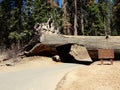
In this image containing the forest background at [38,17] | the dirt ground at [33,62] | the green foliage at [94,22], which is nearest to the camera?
the dirt ground at [33,62]

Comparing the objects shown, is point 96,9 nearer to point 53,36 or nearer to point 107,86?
point 53,36

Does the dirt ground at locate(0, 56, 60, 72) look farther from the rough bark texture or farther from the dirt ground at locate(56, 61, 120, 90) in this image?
the dirt ground at locate(56, 61, 120, 90)

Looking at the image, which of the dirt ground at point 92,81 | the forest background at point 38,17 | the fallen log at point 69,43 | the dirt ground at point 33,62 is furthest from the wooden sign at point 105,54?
A: the forest background at point 38,17

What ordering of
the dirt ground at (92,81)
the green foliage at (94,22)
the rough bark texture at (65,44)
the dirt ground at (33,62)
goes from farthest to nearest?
the green foliage at (94,22)
the dirt ground at (33,62)
the rough bark texture at (65,44)
the dirt ground at (92,81)

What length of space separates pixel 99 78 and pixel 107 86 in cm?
157


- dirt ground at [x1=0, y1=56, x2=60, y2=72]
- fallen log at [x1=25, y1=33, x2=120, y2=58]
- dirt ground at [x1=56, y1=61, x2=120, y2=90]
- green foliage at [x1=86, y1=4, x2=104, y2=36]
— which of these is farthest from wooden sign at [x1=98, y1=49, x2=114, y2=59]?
green foliage at [x1=86, y1=4, x2=104, y2=36]

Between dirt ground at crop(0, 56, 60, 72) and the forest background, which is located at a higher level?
the forest background

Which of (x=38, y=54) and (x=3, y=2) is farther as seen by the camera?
(x=3, y=2)

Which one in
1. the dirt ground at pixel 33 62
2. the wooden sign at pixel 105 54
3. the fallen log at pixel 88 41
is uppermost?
the fallen log at pixel 88 41

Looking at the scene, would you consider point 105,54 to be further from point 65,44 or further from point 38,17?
point 38,17

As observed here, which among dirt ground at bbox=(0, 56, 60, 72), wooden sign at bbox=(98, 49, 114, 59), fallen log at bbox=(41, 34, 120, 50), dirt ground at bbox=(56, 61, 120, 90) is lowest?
dirt ground at bbox=(0, 56, 60, 72)

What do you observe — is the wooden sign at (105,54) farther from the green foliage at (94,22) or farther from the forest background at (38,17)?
the green foliage at (94,22)

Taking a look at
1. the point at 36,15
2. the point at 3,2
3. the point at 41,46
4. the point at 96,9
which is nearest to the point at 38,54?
the point at 41,46

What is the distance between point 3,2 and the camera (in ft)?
153
